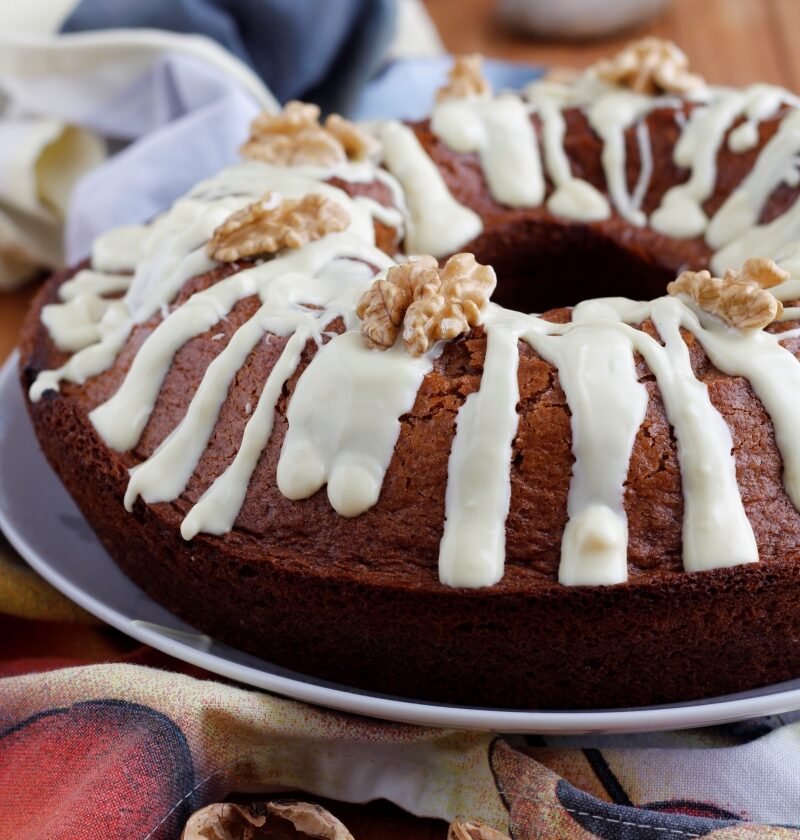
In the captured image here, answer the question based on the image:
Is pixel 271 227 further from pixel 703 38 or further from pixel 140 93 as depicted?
pixel 703 38

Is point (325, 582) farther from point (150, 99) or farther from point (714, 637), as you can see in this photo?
point (150, 99)

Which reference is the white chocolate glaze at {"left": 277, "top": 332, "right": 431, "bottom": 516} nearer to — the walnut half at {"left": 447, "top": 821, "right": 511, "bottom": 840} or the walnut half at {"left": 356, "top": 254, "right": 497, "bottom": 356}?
the walnut half at {"left": 356, "top": 254, "right": 497, "bottom": 356}

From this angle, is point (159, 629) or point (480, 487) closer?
point (480, 487)

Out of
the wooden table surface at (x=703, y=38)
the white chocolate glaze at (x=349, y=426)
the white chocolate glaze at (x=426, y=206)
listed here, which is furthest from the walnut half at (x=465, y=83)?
the wooden table surface at (x=703, y=38)

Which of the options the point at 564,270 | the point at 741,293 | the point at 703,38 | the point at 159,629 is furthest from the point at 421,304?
the point at 703,38

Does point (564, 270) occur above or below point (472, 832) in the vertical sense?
above

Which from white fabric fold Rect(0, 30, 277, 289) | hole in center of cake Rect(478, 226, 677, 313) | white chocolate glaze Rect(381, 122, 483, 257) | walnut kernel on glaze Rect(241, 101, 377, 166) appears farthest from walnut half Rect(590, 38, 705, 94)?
white fabric fold Rect(0, 30, 277, 289)
